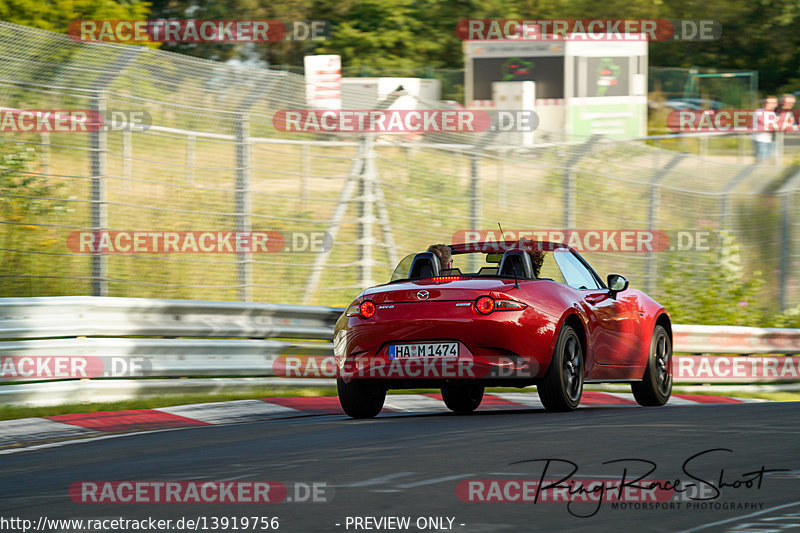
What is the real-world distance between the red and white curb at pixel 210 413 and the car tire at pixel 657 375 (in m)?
0.64

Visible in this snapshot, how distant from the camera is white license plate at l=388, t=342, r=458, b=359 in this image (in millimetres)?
8758

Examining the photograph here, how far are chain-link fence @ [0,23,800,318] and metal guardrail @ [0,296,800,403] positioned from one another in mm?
937

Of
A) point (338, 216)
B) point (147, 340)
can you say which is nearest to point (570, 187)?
point (338, 216)

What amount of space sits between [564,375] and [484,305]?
899mm

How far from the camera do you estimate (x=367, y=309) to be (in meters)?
9.08

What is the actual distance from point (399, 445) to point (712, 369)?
26.7ft

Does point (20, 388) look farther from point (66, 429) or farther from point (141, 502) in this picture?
point (141, 502)

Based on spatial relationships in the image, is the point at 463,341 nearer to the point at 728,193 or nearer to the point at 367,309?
the point at 367,309

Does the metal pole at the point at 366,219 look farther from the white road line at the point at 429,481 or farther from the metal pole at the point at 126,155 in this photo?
the white road line at the point at 429,481

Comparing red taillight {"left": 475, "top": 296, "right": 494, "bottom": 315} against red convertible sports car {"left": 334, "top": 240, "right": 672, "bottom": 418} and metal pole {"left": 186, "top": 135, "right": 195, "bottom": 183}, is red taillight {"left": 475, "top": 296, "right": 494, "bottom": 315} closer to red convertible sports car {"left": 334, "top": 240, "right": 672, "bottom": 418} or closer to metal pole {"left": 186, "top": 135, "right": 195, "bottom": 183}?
red convertible sports car {"left": 334, "top": 240, "right": 672, "bottom": 418}

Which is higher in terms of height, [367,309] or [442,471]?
[367,309]

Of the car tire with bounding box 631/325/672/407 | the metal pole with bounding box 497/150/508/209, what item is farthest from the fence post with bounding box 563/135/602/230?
the car tire with bounding box 631/325/672/407

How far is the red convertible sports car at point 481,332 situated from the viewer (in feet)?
28.7

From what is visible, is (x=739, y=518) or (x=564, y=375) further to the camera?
(x=564, y=375)
